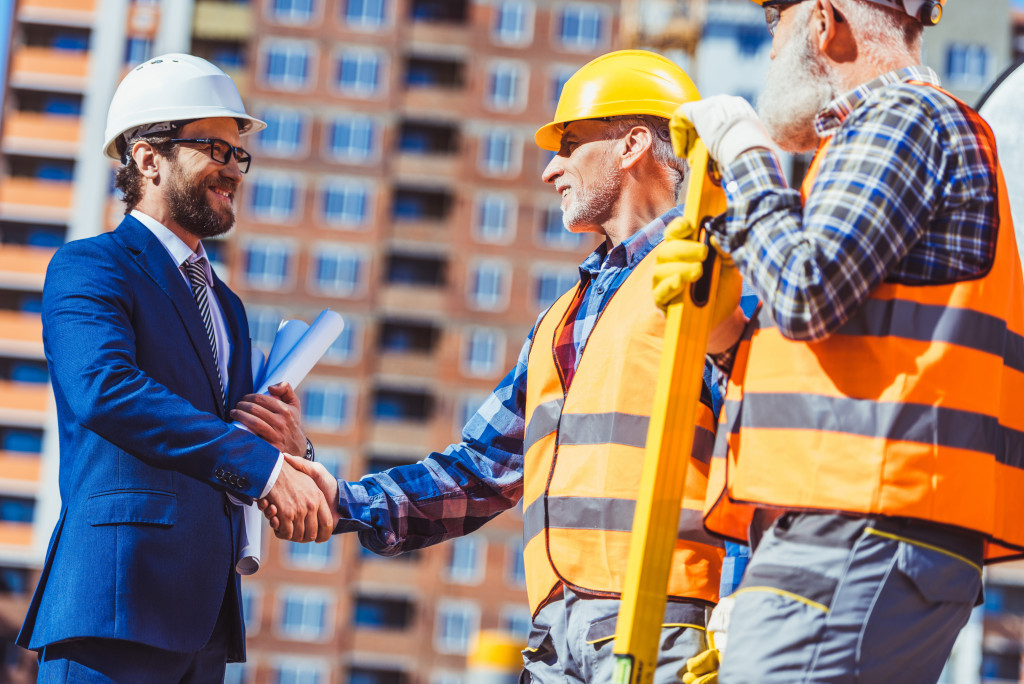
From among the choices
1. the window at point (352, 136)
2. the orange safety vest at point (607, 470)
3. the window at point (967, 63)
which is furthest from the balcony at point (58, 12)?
the orange safety vest at point (607, 470)

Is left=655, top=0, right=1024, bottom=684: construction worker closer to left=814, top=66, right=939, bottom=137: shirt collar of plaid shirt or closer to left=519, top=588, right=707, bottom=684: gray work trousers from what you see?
left=814, top=66, right=939, bottom=137: shirt collar of plaid shirt

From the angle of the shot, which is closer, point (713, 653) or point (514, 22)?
point (713, 653)

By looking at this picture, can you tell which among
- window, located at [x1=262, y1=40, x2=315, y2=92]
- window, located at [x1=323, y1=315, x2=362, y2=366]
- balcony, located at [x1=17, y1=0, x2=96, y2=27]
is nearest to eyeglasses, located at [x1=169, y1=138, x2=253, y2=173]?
window, located at [x1=323, y1=315, x2=362, y2=366]

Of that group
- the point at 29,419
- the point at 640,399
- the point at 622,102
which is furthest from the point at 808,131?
the point at 29,419

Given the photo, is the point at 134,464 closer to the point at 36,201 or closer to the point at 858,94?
the point at 858,94

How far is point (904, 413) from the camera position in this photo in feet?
8.91

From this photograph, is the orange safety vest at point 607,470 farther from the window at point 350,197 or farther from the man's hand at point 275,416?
the window at point 350,197

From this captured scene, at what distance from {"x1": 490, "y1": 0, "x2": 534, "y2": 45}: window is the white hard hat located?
51226 millimetres

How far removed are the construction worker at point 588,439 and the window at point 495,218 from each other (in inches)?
1910

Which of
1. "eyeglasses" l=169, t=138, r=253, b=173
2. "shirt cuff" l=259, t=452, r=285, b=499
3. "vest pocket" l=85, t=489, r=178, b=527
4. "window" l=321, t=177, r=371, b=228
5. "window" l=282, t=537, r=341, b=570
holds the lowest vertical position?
"window" l=282, t=537, r=341, b=570

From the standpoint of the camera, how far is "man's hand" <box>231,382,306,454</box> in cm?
457

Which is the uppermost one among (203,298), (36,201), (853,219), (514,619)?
(36,201)

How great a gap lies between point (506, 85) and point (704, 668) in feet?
172

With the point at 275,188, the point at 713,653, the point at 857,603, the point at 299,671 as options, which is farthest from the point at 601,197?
the point at 275,188
